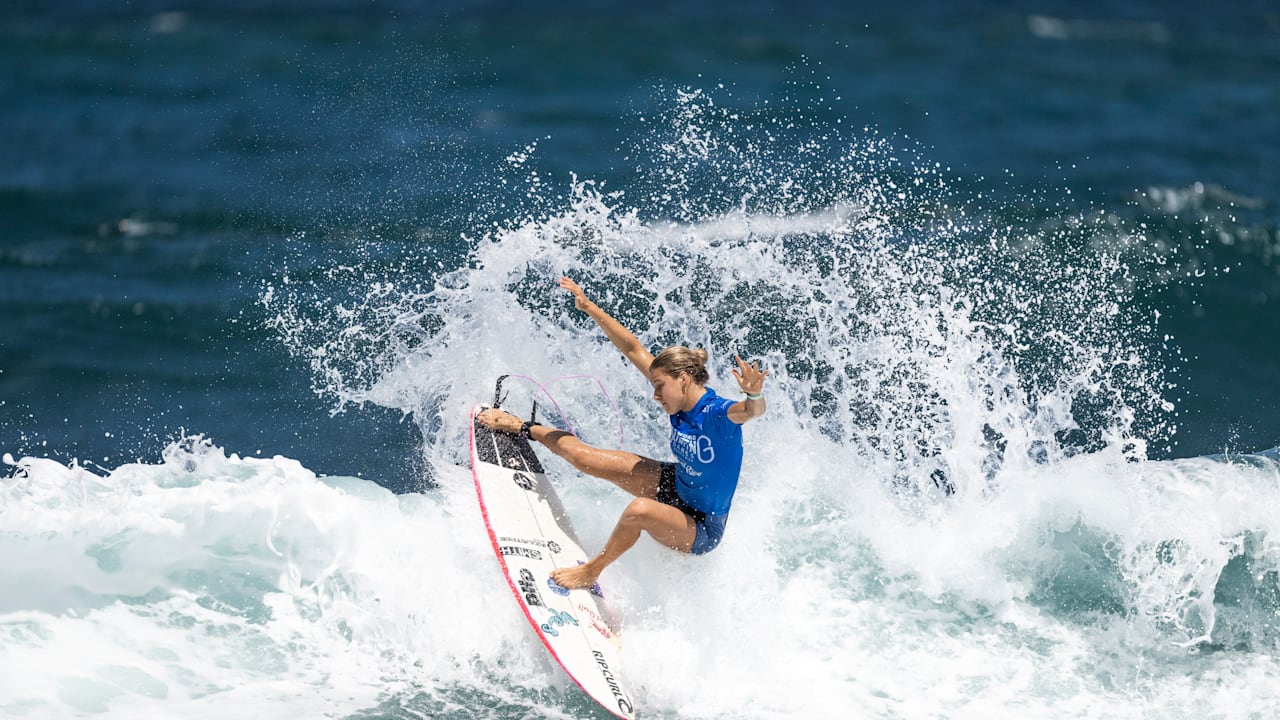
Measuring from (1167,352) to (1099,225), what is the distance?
9.04ft

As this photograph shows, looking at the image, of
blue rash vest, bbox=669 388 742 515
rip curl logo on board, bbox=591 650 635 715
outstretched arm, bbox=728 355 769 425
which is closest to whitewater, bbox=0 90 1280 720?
rip curl logo on board, bbox=591 650 635 715

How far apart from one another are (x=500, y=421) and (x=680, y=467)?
5.41 feet

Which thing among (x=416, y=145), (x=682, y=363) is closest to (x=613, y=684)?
(x=682, y=363)

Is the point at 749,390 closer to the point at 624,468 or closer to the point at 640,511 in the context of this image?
the point at 640,511

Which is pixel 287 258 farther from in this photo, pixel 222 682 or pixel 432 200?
pixel 222 682

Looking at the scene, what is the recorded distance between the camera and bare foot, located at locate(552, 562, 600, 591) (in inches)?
324

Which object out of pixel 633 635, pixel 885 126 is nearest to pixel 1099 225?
pixel 885 126

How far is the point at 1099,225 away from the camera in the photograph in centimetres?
1516

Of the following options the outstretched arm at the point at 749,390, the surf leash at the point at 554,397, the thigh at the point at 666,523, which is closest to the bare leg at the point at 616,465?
the thigh at the point at 666,523

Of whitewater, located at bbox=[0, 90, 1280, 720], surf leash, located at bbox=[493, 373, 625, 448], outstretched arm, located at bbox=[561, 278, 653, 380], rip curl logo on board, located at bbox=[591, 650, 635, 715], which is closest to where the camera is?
rip curl logo on board, located at bbox=[591, 650, 635, 715]

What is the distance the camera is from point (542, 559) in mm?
8406

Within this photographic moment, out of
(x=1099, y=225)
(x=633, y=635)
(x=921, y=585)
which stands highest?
(x=1099, y=225)

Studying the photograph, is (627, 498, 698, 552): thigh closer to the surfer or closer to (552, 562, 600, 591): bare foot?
the surfer

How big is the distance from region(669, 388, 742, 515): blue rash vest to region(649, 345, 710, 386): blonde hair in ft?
0.52
